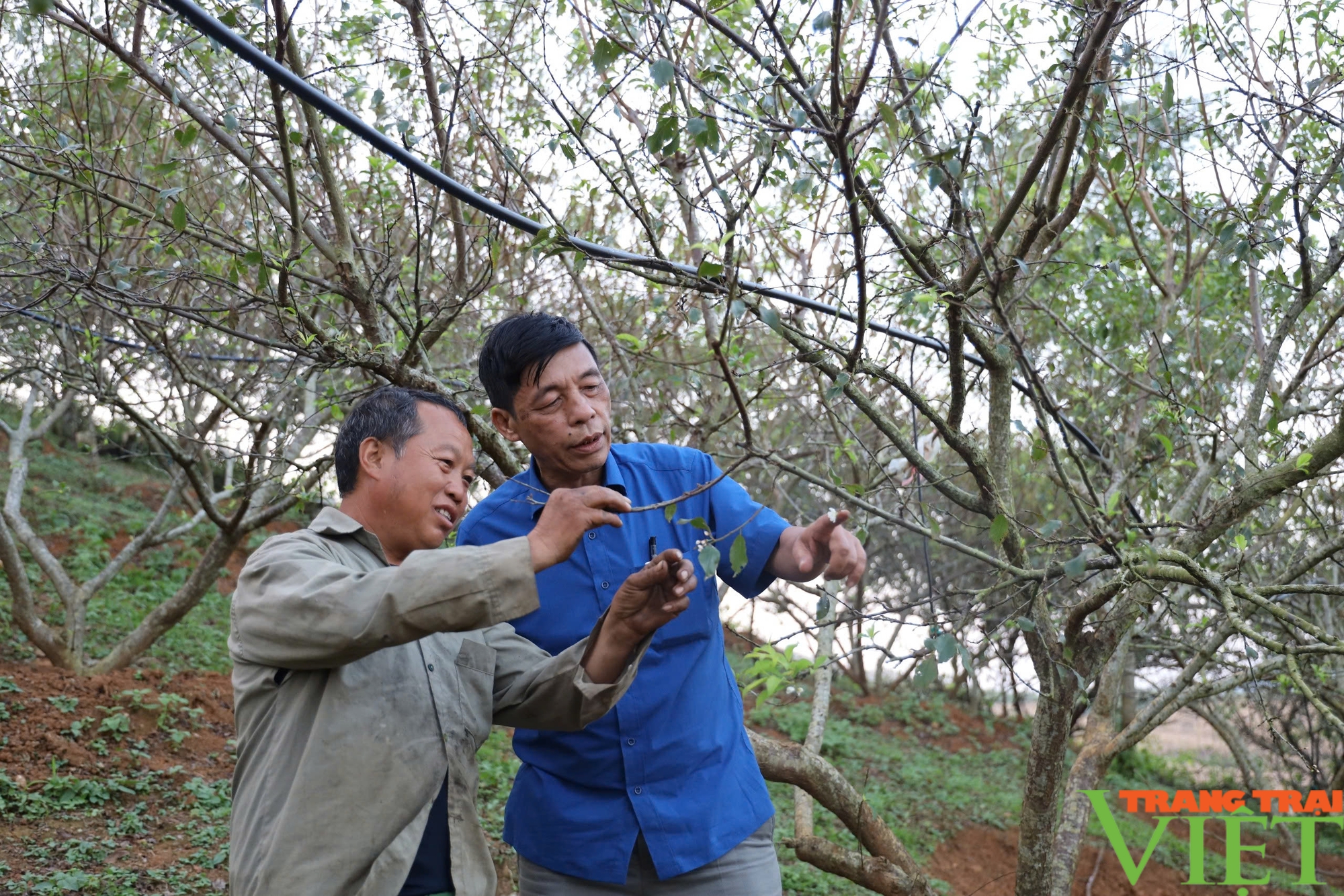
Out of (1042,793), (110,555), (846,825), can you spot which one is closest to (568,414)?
(846,825)

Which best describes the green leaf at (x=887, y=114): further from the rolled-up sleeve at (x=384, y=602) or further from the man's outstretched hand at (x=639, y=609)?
the rolled-up sleeve at (x=384, y=602)

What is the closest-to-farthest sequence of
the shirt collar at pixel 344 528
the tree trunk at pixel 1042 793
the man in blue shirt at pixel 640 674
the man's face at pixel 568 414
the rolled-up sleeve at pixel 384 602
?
the rolled-up sleeve at pixel 384 602
the shirt collar at pixel 344 528
the man in blue shirt at pixel 640 674
the man's face at pixel 568 414
the tree trunk at pixel 1042 793

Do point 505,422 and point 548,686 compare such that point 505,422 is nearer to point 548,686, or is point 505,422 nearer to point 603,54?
point 548,686

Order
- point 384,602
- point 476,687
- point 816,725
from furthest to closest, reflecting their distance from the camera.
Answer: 1. point 816,725
2. point 476,687
3. point 384,602

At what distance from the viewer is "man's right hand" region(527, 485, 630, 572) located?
170cm

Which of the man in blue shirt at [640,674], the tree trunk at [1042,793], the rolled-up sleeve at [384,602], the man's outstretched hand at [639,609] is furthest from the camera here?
the tree trunk at [1042,793]

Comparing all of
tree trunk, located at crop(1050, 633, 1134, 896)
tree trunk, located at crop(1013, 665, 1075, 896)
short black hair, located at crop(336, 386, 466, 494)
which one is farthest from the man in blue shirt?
tree trunk, located at crop(1050, 633, 1134, 896)

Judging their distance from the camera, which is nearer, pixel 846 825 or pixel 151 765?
pixel 846 825

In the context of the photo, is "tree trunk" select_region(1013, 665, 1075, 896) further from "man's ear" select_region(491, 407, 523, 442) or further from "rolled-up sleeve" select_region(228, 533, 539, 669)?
"rolled-up sleeve" select_region(228, 533, 539, 669)

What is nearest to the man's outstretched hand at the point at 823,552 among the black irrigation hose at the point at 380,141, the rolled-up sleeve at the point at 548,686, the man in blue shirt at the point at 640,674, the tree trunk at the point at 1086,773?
the man in blue shirt at the point at 640,674

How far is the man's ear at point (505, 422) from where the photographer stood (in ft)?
7.79

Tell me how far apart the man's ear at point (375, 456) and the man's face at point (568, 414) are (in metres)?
0.36

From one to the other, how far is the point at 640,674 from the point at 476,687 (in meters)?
0.34

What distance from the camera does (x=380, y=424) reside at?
6.73 ft
